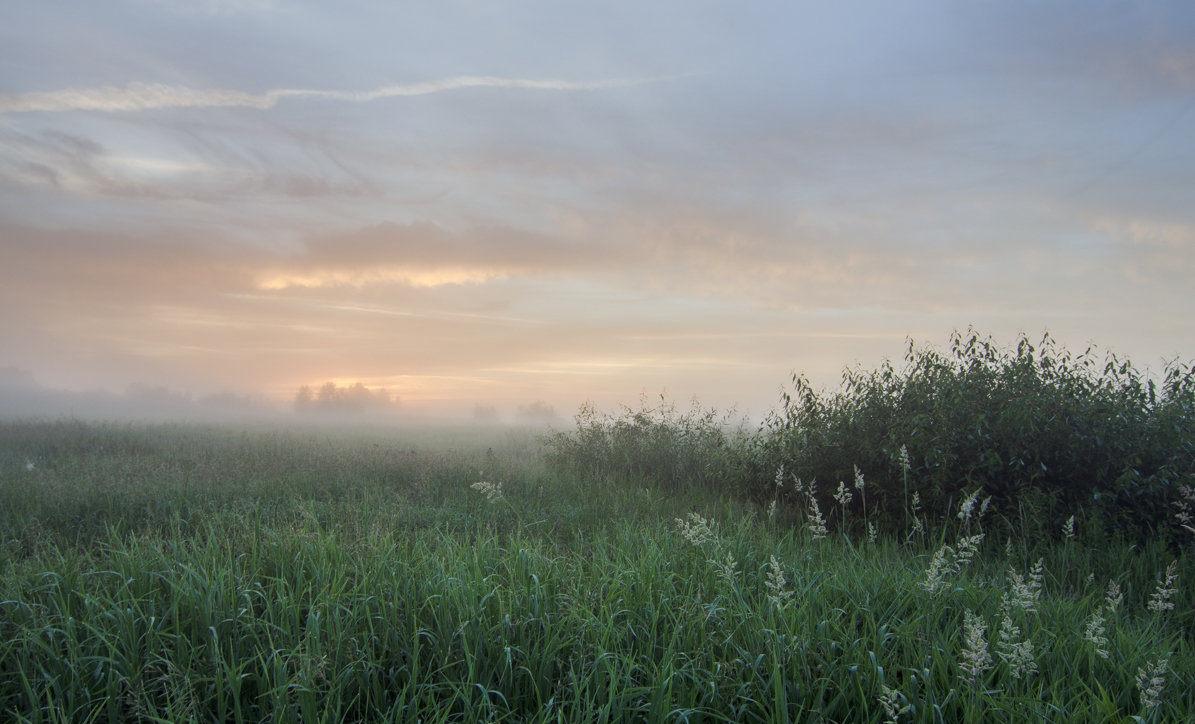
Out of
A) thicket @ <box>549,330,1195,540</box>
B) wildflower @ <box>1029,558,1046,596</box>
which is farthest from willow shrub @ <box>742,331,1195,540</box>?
wildflower @ <box>1029,558,1046,596</box>

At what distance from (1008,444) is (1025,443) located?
0.63ft

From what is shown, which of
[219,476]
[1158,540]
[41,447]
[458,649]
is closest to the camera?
[458,649]

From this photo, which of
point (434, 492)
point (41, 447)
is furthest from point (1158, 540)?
point (41, 447)

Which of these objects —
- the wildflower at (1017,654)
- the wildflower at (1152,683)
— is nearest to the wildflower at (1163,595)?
the wildflower at (1152,683)

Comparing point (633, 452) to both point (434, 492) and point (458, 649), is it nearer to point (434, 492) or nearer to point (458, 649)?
point (434, 492)

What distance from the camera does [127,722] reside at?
11.8 feet

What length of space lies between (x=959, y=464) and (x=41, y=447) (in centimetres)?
1951

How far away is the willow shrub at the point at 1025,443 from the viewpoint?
798 cm

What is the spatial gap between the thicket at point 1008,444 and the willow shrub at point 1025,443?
0.02 m

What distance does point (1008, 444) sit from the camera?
841 centimetres

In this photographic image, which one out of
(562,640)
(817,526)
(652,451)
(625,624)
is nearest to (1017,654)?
(625,624)

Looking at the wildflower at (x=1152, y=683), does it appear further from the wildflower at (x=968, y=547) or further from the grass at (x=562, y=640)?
the wildflower at (x=968, y=547)

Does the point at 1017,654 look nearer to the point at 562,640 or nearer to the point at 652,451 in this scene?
the point at 562,640

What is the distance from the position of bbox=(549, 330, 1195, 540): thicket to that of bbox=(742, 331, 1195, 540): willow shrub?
0.05 ft
